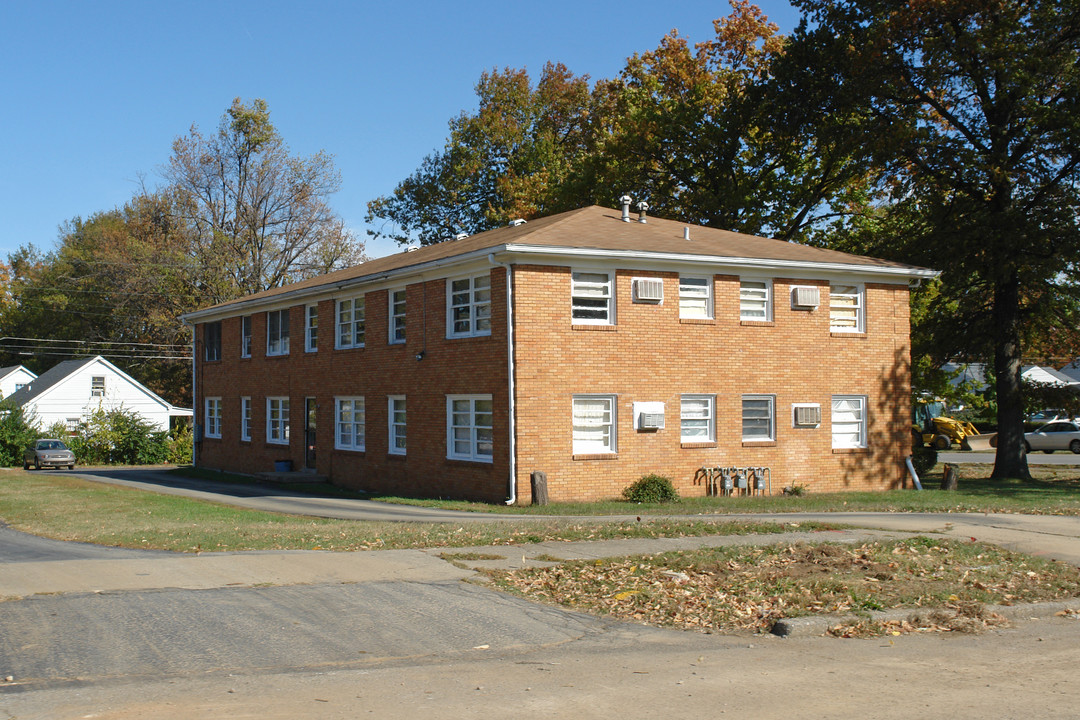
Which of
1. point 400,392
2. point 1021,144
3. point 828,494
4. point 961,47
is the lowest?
point 828,494

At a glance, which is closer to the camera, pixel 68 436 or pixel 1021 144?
pixel 1021 144

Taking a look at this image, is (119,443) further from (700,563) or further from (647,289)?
(700,563)

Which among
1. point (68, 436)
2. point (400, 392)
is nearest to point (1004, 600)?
point (400, 392)

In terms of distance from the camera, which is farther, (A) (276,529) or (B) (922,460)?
(B) (922,460)

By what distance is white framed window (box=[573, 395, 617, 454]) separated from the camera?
22859 millimetres

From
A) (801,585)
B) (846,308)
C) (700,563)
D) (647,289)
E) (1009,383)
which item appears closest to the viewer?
(801,585)

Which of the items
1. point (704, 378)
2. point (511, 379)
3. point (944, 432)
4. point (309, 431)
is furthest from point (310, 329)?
point (944, 432)

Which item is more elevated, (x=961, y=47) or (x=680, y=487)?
(x=961, y=47)

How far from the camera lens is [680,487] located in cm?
2369

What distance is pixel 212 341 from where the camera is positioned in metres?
38.3

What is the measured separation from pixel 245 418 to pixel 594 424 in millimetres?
17289

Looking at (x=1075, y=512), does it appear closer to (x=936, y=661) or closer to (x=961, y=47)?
(x=936, y=661)

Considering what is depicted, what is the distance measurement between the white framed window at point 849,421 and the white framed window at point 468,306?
9632 millimetres

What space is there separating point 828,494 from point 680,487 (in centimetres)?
411
